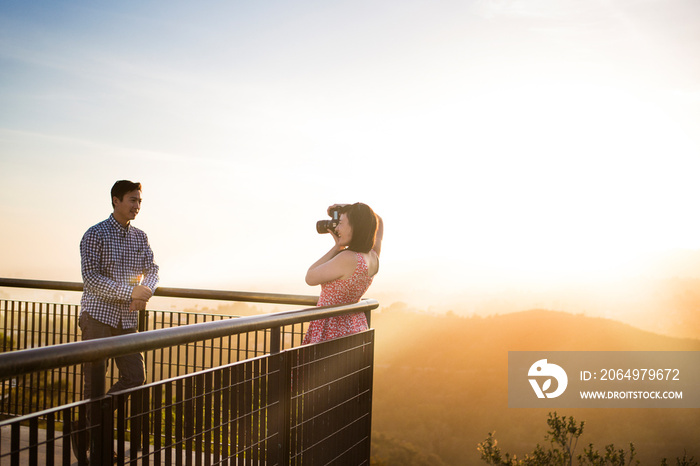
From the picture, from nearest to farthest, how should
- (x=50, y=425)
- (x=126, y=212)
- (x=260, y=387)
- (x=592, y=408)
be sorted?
(x=50, y=425)
(x=260, y=387)
(x=126, y=212)
(x=592, y=408)

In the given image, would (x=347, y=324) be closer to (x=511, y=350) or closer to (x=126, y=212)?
(x=126, y=212)

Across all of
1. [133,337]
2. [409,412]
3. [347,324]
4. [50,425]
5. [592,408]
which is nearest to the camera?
[50,425]

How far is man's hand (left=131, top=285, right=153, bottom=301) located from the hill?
1929 inches

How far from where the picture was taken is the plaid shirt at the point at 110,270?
385 centimetres

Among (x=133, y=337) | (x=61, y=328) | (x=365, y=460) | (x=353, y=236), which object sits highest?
(x=353, y=236)

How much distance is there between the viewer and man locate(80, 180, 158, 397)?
12.6ft

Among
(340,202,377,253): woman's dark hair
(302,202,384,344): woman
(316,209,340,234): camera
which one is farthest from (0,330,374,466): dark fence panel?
(316,209,340,234): camera

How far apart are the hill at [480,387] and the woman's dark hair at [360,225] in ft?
162

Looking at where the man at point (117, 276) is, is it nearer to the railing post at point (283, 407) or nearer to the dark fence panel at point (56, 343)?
the dark fence panel at point (56, 343)

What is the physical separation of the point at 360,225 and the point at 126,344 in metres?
2.01

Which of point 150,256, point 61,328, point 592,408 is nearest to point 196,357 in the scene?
point 150,256

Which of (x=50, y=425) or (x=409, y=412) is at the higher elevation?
(x=50, y=425)

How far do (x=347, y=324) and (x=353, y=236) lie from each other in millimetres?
536

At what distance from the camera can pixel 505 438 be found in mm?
56750
